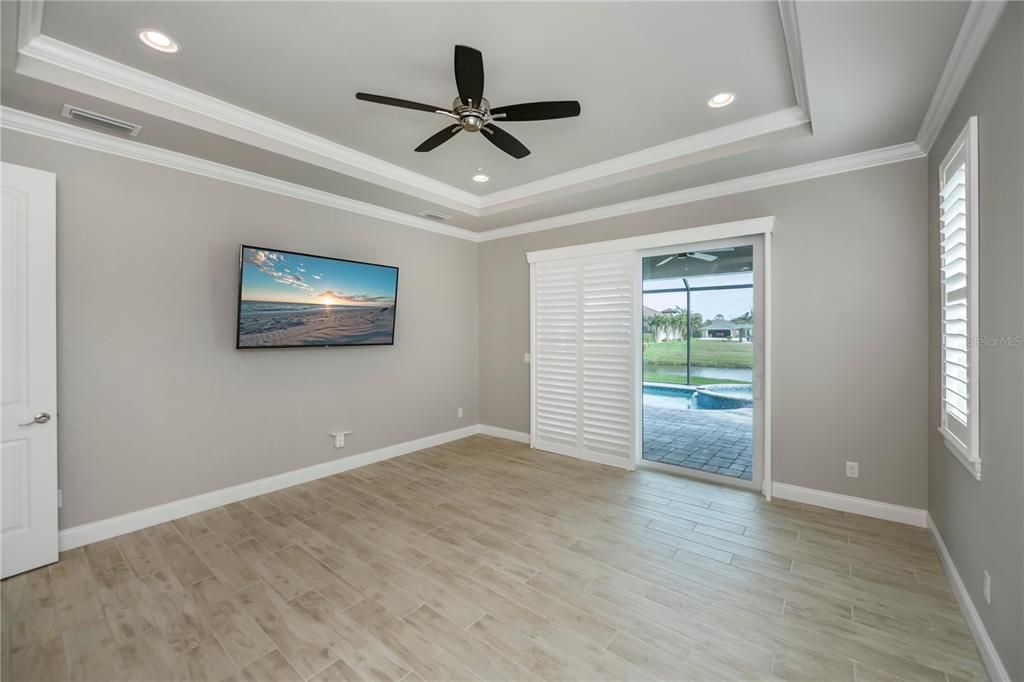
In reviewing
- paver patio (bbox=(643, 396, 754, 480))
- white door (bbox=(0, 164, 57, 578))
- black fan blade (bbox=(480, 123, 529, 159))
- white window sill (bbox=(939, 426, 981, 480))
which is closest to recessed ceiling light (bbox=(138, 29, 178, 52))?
white door (bbox=(0, 164, 57, 578))

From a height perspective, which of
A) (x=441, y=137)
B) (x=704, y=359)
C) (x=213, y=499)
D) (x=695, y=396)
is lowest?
(x=213, y=499)

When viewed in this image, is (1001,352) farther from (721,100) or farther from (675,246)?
(675,246)

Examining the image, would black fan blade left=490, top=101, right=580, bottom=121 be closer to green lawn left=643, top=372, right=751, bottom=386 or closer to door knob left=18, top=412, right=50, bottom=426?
green lawn left=643, top=372, right=751, bottom=386

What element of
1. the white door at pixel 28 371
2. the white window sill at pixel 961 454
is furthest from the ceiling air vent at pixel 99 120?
the white window sill at pixel 961 454

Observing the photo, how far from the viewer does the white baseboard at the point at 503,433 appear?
5.39 meters

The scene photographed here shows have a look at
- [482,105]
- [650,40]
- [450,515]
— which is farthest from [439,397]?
[650,40]

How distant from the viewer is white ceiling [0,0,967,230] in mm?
2023

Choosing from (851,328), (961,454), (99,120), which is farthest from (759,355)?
(99,120)

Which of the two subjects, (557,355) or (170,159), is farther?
(557,355)

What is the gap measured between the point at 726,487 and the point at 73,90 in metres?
5.35

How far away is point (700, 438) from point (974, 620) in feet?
9.75

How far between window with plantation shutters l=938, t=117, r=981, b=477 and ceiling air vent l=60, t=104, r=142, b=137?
465 cm

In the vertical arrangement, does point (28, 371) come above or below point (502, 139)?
below

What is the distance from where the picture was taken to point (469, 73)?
2.05 metres
